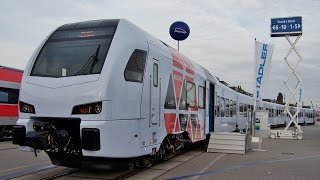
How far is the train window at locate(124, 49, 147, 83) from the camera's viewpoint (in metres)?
9.20

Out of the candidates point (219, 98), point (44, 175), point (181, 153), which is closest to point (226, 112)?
point (219, 98)

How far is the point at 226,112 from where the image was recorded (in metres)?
22.3

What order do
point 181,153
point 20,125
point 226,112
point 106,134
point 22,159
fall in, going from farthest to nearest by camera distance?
point 226,112, point 181,153, point 22,159, point 20,125, point 106,134

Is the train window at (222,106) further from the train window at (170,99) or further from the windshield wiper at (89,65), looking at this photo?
the windshield wiper at (89,65)

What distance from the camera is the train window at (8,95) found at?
21.4 m

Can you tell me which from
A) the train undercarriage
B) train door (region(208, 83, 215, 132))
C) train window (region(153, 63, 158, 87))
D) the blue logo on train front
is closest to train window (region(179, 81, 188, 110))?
train window (region(153, 63, 158, 87))

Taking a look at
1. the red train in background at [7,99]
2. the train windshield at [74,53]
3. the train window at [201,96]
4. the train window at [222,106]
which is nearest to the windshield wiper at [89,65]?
the train windshield at [74,53]

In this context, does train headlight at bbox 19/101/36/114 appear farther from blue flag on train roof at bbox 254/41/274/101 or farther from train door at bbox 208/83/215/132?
blue flag on train roof at bbox 254/41/274/101

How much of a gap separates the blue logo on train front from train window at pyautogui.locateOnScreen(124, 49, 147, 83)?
10486mm

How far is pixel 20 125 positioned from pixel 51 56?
5.23 ft

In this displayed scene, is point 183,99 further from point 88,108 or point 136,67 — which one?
point 88,108

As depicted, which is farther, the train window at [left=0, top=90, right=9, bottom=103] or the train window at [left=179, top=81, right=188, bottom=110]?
the train window at [left=0, top=90, right=9, bottom=103]

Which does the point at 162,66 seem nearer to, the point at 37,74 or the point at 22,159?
the point at 37,74

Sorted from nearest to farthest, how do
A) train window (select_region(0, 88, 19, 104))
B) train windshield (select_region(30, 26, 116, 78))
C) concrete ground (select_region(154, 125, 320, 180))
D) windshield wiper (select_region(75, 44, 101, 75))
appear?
windshield wiper (select_region(75, 44, 101, 75)), train windshield (select_region(30, 26, 116, 78)), concrete ground (select_region(154, 125, 320, 180)), train window (select_region(0, 88, 19, 104))
